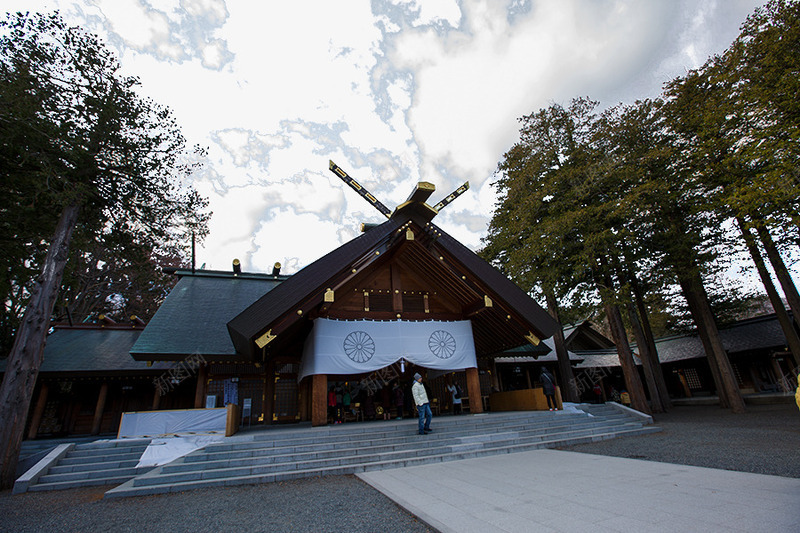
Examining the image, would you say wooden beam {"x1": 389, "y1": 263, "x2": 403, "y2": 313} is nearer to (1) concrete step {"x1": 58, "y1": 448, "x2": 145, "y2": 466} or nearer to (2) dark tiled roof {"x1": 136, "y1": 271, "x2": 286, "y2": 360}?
(2) dark tiled roof {"x1": 136, "y1": 271, "x2": 286, "y2": 360}

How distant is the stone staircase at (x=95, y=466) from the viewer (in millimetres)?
7396

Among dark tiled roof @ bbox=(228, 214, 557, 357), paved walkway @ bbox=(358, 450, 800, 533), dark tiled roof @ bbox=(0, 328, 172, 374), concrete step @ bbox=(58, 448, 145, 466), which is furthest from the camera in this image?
dark tiled roof @ bbox=(0, 328, 172, 374)

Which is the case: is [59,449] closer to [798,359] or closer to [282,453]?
[282,453]

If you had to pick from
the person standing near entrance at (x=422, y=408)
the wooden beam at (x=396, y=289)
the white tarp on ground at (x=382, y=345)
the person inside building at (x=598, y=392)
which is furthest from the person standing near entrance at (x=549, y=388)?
the person inside building at (x=598, y=392)

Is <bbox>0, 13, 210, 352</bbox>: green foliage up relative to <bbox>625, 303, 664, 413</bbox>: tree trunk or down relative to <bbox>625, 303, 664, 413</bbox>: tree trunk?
up

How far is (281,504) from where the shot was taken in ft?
16.1

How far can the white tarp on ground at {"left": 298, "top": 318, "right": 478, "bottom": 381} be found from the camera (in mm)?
10435

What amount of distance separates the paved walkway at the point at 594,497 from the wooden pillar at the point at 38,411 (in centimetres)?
1442

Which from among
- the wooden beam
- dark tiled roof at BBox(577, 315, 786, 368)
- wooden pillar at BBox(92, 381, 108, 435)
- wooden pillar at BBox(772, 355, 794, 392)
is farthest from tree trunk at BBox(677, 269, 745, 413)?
wooden pillar at BBox(92, 381, 108, 435)

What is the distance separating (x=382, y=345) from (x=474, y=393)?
11.6 feet

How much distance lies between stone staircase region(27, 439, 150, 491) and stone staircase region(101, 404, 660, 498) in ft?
0.32

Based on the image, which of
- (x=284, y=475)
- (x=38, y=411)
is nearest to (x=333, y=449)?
(x=284, y=475)

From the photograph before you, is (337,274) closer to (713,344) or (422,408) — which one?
(422,408)

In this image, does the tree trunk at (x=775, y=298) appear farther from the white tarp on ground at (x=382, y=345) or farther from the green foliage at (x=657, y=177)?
the white tarp on ground at (x=382, y=345)
